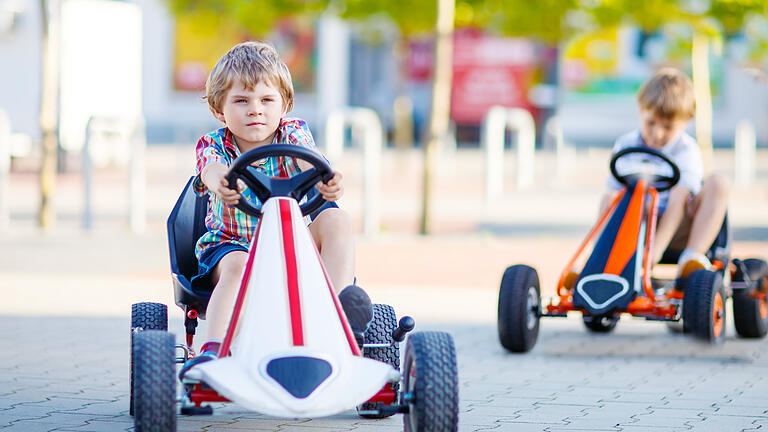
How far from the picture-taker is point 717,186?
5863 millimetres

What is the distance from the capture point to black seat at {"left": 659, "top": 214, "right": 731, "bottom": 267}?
595cm

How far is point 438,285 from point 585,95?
25.1m

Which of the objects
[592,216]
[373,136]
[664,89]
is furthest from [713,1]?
[664,89]

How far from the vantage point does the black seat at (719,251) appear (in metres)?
5.95

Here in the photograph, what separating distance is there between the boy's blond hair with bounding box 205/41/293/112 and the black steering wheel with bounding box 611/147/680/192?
7.12 feet

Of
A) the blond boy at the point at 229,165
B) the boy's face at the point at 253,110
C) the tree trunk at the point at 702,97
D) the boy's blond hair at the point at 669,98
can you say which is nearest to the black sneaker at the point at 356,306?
the blond boy at the point at 229,165

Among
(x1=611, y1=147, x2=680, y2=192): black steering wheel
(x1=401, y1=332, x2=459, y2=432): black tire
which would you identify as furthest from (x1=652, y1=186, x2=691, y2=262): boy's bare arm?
(x1=401, y1=332, x2=459, y2=432): black tire

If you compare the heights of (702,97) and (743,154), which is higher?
(702,97)

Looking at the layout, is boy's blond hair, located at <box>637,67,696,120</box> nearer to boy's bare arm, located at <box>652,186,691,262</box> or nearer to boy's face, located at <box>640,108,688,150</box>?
boy's face, located at <box>640,108,688,150</box>

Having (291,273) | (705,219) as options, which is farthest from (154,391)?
(705,219)

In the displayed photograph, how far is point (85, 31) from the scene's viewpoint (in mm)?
19562

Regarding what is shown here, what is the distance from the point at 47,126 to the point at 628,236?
664 cm

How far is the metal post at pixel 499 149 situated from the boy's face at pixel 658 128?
7641 mm

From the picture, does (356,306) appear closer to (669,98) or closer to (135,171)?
(669,98)
